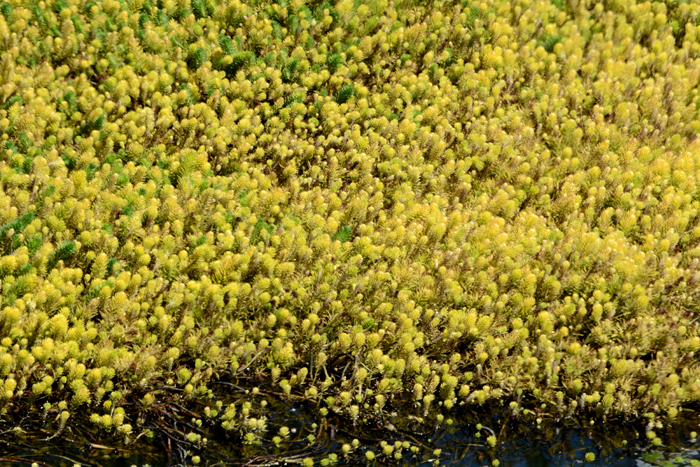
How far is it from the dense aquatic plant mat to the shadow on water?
12 cm

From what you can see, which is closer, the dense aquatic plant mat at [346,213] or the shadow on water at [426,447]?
the shadow on water at [426,447]

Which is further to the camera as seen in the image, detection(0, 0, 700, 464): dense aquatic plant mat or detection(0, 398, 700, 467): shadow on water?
detection(0, 0, 700, 464): dense aquatic plant mat

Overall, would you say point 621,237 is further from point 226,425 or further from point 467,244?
point 226,425

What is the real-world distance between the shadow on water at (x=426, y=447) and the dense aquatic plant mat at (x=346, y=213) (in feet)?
0.40

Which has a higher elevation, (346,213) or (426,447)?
(346,213)

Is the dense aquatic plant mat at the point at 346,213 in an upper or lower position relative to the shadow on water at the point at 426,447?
upper

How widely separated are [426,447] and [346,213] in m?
2.61

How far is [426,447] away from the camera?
5797 mm

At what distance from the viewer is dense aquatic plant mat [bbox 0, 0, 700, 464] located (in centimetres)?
605

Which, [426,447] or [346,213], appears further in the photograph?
[346,213]

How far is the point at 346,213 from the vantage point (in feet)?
24.5

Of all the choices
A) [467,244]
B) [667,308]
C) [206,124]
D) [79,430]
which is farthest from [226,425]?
[667,308]

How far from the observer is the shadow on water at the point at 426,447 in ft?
17.6

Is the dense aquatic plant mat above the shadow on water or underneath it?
above
